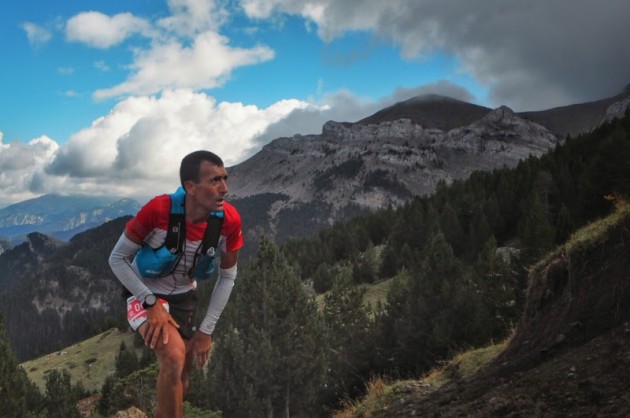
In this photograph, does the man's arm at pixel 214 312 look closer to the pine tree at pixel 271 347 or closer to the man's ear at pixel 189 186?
the man's ear at pixel 189 186

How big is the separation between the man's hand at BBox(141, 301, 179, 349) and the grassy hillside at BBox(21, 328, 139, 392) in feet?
314

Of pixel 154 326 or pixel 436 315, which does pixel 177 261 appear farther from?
pixel 436 315

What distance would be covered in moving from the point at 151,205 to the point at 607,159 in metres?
50.6

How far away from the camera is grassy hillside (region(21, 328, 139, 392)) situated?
3649 inches

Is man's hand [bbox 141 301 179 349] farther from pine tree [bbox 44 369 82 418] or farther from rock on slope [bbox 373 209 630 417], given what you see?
pine tree [bbox 44 369 82 418]

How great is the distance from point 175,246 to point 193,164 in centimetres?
95

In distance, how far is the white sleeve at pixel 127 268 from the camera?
505 cm

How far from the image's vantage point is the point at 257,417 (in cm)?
3691

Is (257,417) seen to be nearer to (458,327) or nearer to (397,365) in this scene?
(397,365)

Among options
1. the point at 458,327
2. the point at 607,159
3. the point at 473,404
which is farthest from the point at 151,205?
the point at 607,159

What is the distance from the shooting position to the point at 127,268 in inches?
201

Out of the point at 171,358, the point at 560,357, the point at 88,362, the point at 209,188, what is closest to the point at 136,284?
the point at 171,358

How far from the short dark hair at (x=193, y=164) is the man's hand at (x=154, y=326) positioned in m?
1.46

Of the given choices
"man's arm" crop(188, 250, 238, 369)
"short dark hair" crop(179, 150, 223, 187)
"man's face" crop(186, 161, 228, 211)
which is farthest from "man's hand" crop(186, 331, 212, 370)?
"short dark hair" crop(179, 150, 223, 187)
